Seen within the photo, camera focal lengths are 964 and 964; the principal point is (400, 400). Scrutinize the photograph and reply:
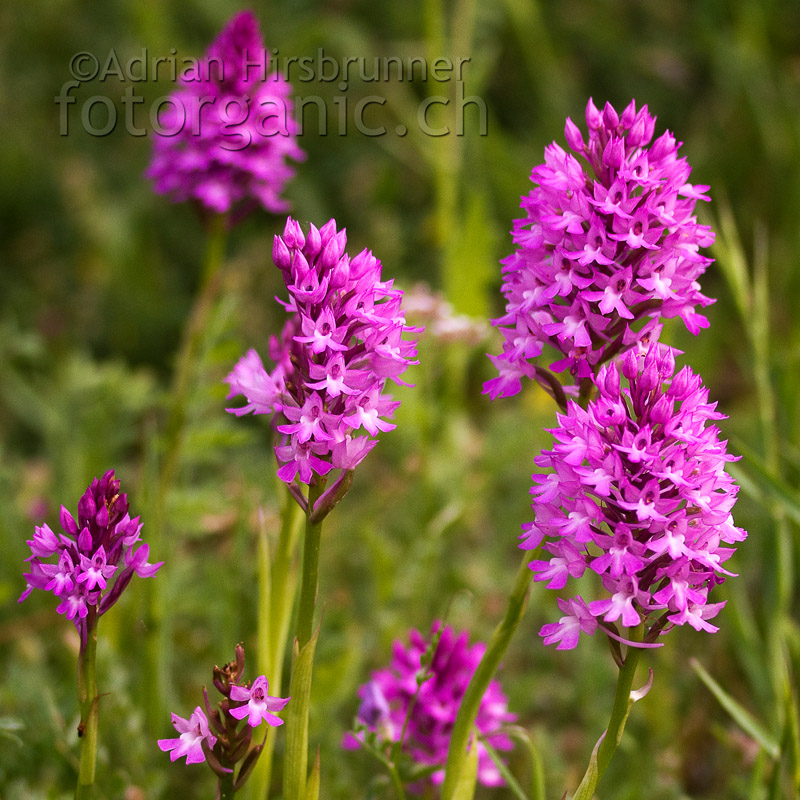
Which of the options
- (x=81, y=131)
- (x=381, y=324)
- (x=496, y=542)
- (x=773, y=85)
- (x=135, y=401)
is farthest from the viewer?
(x=81, y=131)

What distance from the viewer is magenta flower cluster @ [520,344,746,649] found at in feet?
4.98

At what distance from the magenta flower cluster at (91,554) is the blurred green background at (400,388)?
50 cm

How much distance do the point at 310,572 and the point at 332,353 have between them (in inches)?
15.7

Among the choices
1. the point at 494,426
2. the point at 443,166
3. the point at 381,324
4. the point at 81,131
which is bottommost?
the point at 381,324

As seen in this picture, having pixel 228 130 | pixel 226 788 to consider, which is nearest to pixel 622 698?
pixel 226 788

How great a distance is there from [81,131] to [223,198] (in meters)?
3.38

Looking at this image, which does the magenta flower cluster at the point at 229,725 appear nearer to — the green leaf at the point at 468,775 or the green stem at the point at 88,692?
the green stem at the point at 88,692

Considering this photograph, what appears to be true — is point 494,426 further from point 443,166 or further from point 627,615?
point 627,615

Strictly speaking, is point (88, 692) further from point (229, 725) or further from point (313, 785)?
point (313, 785)

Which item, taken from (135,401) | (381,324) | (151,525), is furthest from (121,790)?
(135,401)

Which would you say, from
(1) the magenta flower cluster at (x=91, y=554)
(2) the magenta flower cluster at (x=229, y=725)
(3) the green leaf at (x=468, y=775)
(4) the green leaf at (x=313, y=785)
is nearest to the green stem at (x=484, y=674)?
(3) the green leaf at (x=468, y=775)

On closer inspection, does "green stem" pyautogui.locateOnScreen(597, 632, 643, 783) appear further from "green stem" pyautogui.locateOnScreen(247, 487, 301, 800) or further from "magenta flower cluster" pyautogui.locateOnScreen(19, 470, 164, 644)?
"magenta flower cluster" pyautogui.locateOnScreen(19, 470, 164, 644)

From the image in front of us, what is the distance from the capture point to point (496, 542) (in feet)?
13.2

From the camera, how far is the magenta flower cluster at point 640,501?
1519mm
